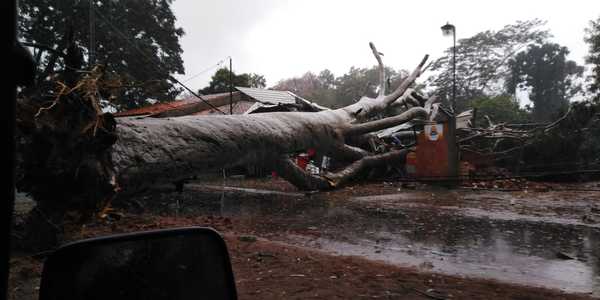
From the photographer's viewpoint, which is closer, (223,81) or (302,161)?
(302,161)

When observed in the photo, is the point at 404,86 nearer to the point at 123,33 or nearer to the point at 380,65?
the point at 380,65

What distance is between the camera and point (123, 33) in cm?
2069

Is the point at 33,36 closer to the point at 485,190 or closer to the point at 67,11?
the point at 67,11

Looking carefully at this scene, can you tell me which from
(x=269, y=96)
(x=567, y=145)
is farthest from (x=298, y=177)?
(x=269, y=96)

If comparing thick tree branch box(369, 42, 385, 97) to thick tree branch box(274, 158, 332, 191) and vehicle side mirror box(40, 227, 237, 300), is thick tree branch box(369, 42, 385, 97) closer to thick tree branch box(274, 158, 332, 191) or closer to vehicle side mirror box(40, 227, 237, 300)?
thick tree branch box(274, 158, 332, 191)

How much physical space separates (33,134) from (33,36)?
56.9 feet

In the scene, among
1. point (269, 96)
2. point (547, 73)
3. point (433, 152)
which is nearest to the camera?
point (433, 152)

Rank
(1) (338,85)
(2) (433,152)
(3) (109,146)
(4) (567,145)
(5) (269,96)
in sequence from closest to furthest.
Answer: (3) (109,146) → (2) (433,152) → (4) (567,145) → (5) (269,96) → (1) (338,85)

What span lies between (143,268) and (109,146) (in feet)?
11.3

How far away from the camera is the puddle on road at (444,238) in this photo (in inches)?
135

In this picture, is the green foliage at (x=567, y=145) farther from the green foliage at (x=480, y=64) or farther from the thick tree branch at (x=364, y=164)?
the green foliage at (x=480, y=64)

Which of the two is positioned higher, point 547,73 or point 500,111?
point 547,73

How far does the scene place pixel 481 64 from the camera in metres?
41.5

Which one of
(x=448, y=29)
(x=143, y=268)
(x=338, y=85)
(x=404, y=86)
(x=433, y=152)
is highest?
(x=338, y=85)
